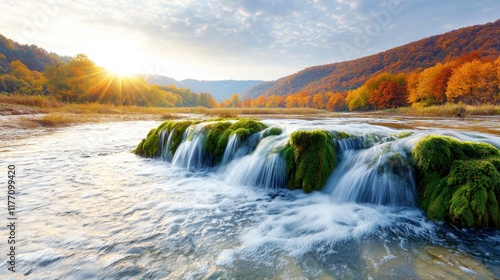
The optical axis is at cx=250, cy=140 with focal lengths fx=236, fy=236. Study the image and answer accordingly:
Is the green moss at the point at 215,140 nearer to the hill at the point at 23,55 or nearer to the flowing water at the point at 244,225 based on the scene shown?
the flowing water at the point at 244,225

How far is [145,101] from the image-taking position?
68438mm

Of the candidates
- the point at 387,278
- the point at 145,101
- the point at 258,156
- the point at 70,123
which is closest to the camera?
the point at 387,278

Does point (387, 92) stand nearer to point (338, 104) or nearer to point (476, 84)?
point (476, 84)

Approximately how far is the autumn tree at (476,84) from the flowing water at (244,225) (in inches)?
1803

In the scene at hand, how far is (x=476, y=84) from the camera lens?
38906mm

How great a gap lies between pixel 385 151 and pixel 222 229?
3862mm

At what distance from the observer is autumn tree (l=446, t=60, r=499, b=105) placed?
3822 centimetres

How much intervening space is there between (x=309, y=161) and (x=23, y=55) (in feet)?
475

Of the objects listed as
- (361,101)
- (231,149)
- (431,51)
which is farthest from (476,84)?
(431,51)

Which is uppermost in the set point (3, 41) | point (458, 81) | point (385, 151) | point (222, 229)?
point (3, 41)

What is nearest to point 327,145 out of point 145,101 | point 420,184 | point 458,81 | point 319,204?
point 319,204

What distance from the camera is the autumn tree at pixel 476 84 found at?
38.2 meters

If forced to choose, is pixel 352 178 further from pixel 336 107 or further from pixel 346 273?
pixel 336 107

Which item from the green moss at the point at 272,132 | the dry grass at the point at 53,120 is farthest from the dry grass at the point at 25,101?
the green moss at the point at 272,132
